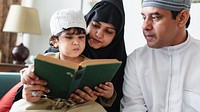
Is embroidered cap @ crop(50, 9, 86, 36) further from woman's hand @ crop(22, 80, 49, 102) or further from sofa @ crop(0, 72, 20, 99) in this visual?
sofa @ crop(0, 72, 20, 99)

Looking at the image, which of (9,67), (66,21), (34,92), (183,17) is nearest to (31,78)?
(34,92)

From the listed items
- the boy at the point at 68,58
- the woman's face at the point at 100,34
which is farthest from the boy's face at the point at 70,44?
the woman's face at the point at 100,34

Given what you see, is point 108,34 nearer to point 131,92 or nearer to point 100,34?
point 100,34

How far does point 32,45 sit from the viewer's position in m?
3.95

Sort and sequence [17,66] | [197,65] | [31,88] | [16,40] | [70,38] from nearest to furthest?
[31,88]
[70,38]
[197,65]
[17,66]
[16,40]

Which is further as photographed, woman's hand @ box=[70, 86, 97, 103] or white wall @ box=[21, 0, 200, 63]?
white wall @ box=[21, 0, 200, 63]

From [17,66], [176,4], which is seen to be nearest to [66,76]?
[176,4]

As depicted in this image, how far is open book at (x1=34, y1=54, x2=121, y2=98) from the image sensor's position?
1220 mm

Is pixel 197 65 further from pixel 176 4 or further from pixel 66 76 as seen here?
pixel 66 76

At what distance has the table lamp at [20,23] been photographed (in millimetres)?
3355

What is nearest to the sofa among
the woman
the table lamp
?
the woman

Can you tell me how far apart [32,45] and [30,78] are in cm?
268

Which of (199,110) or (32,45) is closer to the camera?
(199,110)

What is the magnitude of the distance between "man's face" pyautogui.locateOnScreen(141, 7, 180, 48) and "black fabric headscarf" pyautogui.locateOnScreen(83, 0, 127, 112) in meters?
0.18
